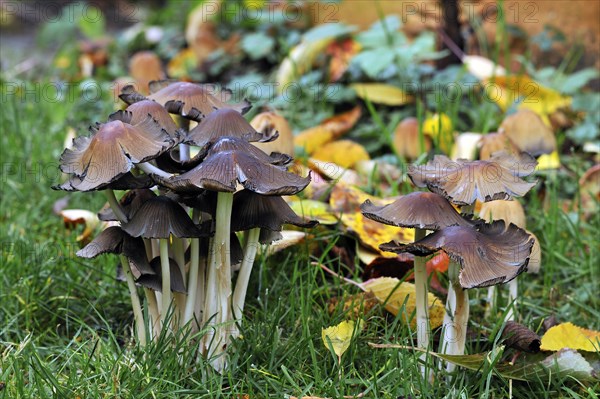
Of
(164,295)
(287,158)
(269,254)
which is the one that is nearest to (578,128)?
(269,254)

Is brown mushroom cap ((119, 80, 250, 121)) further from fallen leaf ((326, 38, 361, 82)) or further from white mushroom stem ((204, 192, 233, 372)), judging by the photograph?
fallen leaf ((326, 38, 361, 82))

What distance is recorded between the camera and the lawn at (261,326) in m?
1.54

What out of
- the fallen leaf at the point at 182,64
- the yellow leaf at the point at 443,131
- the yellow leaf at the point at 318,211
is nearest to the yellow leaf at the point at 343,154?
the yellow leaf at the point at 443,131

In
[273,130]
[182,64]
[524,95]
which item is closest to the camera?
[273,130]

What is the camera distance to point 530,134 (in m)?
2.35

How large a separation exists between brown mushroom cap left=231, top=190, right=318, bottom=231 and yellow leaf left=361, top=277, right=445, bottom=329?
0.35 metres

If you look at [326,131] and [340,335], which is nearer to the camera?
[340,335]

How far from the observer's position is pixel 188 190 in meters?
1.47

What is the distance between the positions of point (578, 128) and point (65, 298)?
7.22 ft

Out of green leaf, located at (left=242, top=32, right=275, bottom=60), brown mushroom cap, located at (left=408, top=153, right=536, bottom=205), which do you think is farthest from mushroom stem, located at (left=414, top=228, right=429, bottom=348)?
green leaf, located at (left=242, top=32, right=275, bottom=60)

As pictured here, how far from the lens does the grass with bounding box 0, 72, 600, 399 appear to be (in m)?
1.53

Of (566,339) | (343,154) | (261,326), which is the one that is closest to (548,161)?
(343,154)

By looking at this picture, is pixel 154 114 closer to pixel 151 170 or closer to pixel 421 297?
pixel 151 170

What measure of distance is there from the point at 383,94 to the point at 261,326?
1801mm
